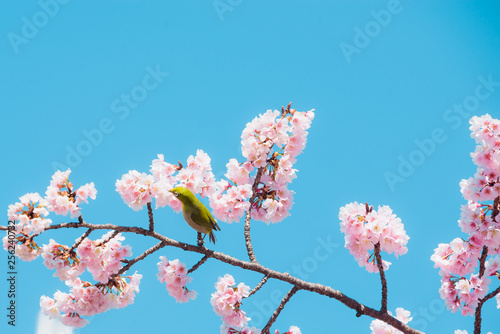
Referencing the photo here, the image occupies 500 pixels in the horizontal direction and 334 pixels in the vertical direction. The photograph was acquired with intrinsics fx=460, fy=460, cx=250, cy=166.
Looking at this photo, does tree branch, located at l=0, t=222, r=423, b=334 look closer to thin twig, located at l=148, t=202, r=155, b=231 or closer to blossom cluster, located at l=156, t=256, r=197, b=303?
thin twig, located at l=148, t=202, r=155, b=231

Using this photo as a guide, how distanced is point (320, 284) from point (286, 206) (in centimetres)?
125

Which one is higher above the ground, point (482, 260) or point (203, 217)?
point (482, 260)

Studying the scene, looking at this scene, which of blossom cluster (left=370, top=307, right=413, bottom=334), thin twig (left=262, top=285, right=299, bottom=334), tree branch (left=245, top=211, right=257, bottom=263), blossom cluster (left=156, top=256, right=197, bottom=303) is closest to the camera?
thin twig (left=262, top=285, right=299, bottom=334)

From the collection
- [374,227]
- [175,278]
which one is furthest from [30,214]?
[374,227]

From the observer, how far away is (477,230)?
18.0 feet

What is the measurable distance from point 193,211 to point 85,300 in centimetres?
163

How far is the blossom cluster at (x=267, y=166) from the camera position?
19.7 ft

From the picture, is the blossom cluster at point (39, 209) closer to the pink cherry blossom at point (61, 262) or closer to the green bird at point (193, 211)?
the pink cherry blossom at point (61, 262)

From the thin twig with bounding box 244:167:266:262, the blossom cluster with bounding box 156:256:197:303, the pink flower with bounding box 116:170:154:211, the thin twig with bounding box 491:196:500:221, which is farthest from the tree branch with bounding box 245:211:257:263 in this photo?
the thin twig with bounding box 491:196:500:221

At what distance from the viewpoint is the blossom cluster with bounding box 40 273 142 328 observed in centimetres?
535

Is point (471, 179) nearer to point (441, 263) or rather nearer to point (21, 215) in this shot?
point (441, 263)

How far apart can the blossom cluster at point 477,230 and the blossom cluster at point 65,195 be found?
4.38 m

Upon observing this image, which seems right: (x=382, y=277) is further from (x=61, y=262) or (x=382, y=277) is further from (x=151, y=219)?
(x=61, y=262)

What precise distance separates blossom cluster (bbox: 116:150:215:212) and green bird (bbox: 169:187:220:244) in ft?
0.39
